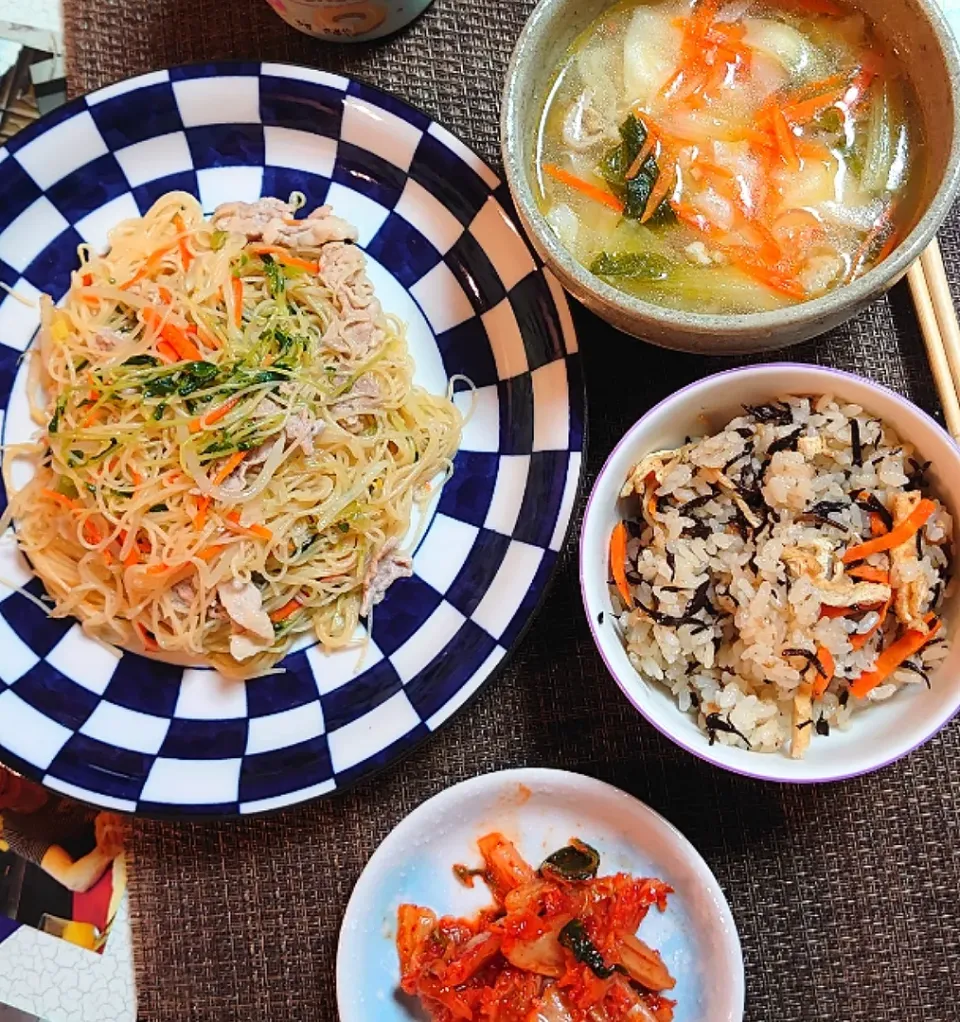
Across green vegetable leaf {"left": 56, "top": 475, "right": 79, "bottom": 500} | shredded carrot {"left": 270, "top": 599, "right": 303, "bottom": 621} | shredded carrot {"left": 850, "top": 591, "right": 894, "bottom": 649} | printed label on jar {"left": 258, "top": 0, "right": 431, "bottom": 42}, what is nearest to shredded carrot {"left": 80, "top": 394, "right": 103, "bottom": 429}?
green vegetable leaf {"left": 56, "top": 475, "right": 79, "bottom": 500}

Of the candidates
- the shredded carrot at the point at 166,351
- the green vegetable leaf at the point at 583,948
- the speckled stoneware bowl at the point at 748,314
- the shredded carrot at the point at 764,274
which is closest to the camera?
the speckled stoneware bowl at the point at 748,314

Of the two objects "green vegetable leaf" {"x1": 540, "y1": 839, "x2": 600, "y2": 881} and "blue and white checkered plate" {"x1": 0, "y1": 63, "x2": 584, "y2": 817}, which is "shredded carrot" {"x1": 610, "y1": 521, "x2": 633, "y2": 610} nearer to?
"blue and white checkered plate" {"x1": 0, "y1": 63, "x2": 584, "y2": 817}

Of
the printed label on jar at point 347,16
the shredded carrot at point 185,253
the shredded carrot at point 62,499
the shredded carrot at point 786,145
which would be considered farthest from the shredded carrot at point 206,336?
the shredded carrot at point 786,145

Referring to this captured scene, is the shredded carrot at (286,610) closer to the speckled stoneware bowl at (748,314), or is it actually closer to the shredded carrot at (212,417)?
the shredded carrot at (212,417)

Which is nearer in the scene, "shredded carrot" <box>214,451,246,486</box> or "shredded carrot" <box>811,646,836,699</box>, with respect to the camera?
"shredded carrot" <box>811,646,836,699</box>

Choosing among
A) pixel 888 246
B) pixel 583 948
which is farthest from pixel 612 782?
pixel 888 246

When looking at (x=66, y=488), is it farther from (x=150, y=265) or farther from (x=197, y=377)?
(x=150, y=265)

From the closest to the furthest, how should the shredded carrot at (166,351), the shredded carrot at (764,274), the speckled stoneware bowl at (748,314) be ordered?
1. the speckled stoneware bowl at (748,314)
2. the shredded carrot at (764,274)
3. the shredded carrot at (166,351)
